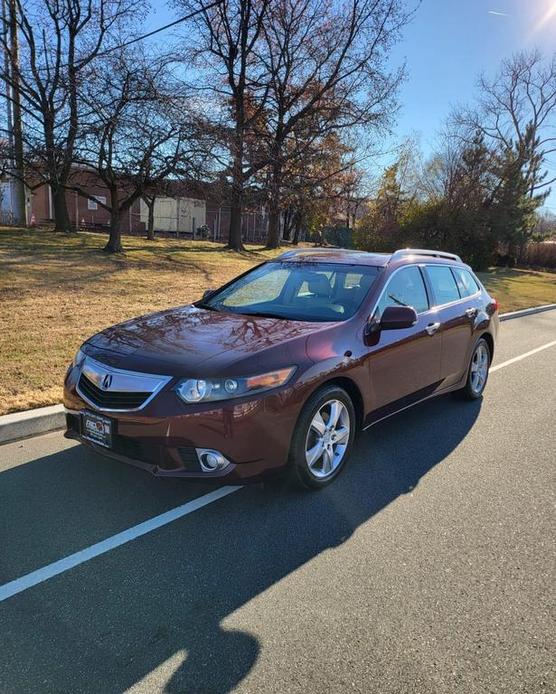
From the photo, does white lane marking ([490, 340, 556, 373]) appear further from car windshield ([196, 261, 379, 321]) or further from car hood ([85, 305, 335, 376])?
car hood ([85, 305, 335, 376])

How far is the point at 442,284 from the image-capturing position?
5520 millimetres

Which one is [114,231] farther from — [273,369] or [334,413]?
[273,369]

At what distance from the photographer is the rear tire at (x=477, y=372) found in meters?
5.97

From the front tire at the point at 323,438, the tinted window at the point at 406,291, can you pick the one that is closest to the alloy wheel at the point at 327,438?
the front tire at the point at 323,438

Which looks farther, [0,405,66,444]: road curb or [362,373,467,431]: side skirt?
[0,405,66,444]: road curb

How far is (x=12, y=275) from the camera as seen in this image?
1140 centimetres

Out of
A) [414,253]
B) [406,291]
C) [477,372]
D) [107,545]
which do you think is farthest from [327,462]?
[477,372]

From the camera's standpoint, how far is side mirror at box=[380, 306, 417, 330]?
4.16 meters

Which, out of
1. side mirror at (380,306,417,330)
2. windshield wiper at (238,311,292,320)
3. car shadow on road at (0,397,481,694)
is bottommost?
car shadow on road at (0,397,481,694)

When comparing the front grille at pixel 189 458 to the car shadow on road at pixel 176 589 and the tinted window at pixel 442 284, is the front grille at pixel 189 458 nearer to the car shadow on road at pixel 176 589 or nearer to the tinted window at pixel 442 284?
the car shadow on road at pixel 176 589

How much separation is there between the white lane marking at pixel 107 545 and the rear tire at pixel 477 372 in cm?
326

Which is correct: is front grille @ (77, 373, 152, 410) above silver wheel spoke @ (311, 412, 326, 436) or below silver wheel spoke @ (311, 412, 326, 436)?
above

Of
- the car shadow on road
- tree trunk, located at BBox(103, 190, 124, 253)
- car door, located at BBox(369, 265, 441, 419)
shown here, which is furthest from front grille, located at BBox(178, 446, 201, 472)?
tree trunk, located at BBox(103, 190, 124, 253)

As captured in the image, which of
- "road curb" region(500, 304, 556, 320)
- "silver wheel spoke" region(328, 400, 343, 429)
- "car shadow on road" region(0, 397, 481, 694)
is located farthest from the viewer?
"road curb" region(500, 304, 556, 320)
